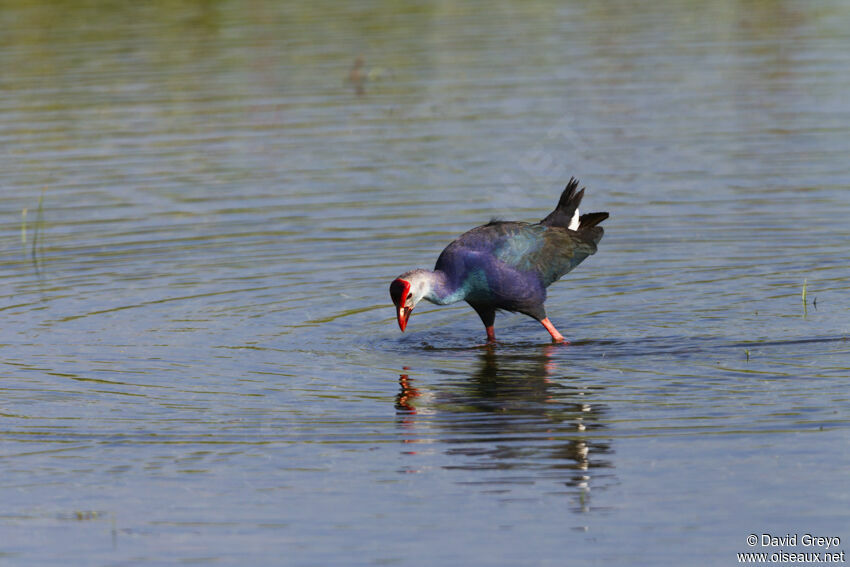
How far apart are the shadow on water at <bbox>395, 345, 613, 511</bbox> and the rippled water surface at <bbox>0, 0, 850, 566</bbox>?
3 cm

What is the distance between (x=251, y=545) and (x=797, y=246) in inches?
288

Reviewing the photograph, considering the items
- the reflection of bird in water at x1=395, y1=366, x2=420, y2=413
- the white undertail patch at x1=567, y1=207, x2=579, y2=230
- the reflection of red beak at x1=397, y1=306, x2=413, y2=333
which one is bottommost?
the reflection of bird in water at x1=395, y1=366, x2=420, y2=413

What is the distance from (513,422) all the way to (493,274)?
2016 mm

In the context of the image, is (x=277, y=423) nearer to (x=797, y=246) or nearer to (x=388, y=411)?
(x=388, y=411)

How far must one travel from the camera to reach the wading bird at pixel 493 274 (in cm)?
1037

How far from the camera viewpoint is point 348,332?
437 inches

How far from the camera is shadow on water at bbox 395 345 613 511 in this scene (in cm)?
766

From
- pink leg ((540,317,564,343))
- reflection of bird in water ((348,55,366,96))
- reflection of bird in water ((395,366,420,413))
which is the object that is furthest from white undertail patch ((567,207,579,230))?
reflection of bird in water ((348,55,366,96))

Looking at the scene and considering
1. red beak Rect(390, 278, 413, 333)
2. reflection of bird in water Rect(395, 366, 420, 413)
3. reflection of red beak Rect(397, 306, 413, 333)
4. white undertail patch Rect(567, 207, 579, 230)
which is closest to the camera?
reflection of bird in water Rect(395, 366, 420, 413)

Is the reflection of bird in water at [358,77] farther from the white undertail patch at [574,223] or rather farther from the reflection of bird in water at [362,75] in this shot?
the white undertail patch at [574,223]

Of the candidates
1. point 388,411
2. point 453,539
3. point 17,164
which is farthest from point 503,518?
point 17,164

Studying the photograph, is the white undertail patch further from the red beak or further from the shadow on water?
the red beak

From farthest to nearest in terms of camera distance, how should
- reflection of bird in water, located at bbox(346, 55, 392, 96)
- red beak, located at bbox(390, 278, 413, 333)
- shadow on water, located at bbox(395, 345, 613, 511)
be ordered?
reflection of bird in water, located at bbox(346, 55, 392, 96) < red beak, located at bbox(390, 278, 413, 333) < shadow on water, located at bbox(395, 345, 613, 511)

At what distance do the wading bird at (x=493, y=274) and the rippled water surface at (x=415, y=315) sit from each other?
342mm
